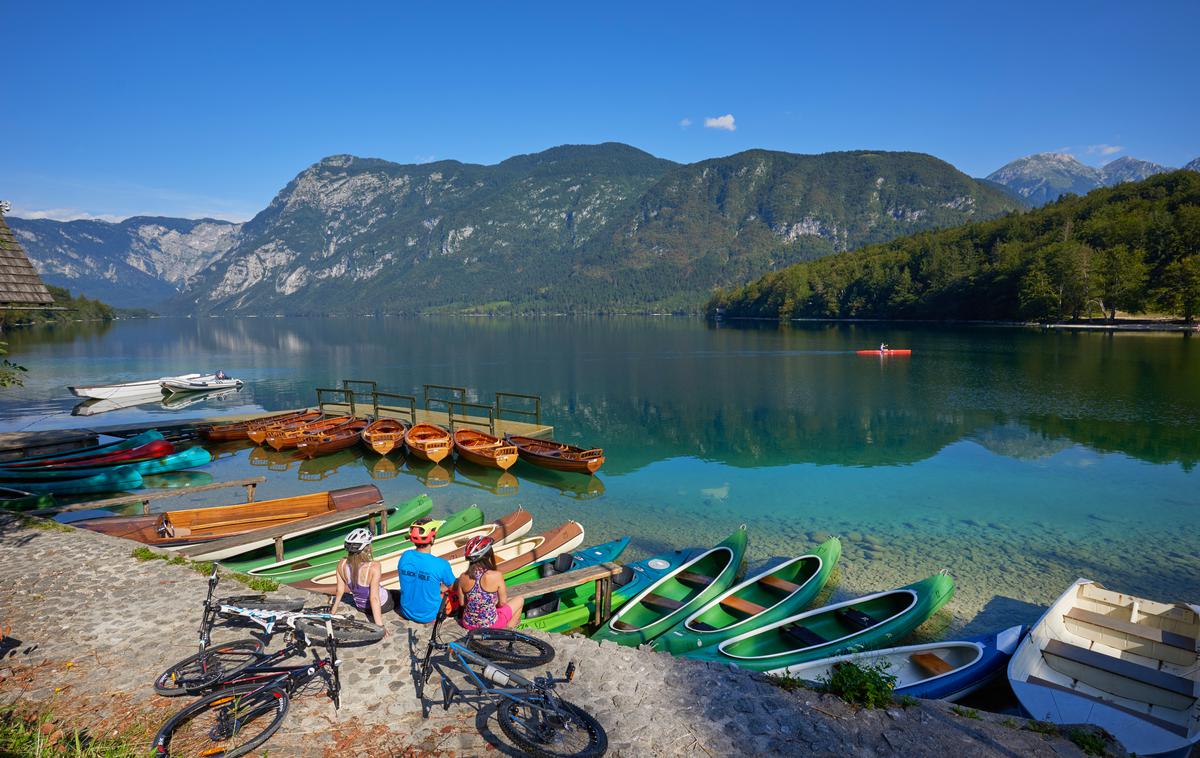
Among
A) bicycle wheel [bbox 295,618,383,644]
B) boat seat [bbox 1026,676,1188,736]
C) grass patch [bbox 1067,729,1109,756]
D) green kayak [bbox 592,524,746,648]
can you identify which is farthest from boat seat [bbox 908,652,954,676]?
bicycle wheel [bbox 295,618,383,644]

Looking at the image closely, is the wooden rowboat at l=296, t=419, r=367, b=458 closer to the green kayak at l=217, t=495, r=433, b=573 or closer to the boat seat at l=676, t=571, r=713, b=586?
the green kayak at l=217, t=495, r=433, b=573

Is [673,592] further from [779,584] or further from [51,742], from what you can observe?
[51,742]

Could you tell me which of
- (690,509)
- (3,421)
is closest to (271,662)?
(690,509)

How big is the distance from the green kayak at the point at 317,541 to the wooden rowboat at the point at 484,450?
795 cm

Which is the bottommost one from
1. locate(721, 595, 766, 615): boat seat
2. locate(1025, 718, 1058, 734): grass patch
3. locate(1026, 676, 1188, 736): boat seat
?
locate(721, 595, 766, 615): boat seat

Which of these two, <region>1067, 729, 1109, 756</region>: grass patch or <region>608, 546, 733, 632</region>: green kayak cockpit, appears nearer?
<region>1067, 729, 1109, 756</region>: grass patch

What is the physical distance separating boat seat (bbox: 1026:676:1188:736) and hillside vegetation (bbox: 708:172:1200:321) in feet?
357

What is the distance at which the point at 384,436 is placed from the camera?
30.0m

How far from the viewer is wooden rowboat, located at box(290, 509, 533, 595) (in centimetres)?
1193

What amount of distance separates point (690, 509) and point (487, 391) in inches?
1256

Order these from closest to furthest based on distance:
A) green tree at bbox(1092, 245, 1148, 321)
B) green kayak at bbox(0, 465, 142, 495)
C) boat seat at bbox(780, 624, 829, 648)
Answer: boat seat at bbox(780, 624, 829, 648) < green kayak at bbox(0, 465, 142, 495) < green tree at bbox(1092, 245, 1148, 321)

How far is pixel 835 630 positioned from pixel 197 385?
5796 cm

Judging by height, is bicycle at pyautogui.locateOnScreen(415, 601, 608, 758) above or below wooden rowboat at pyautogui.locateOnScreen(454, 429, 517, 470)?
above

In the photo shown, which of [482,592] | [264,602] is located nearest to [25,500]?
[264,602]
